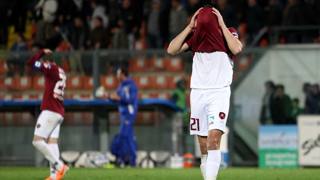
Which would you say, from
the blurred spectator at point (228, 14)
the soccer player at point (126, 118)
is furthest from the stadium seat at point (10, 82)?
the blurred spectator at point (228, 14)

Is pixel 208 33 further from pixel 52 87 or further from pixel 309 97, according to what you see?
pixel 309 97

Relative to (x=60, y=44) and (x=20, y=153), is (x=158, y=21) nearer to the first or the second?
(x=60, y=44)

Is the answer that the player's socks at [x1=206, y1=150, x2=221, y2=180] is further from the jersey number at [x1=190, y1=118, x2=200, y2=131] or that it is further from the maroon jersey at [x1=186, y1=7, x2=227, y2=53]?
the maroon jersey at [x1=186, y1=7, x2=227, y2=53]

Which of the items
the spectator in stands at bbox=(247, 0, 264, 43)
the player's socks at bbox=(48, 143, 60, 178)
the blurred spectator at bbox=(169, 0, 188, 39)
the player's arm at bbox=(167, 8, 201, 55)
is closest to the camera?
the player's arm at bbox=(167, 8, 201, 55)

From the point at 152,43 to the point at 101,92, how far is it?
392cm

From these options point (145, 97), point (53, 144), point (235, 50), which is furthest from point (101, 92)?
point (235, 50)

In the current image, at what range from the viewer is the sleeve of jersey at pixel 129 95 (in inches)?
929

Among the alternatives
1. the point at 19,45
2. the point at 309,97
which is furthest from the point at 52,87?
the point at 19,45

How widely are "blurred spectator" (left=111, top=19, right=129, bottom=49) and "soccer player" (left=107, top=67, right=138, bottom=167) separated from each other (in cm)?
377

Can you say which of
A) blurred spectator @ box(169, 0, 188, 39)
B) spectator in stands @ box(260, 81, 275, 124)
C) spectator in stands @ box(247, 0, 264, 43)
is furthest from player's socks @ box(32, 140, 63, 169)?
spectator in stands @ box(247, 0, 264, 43)

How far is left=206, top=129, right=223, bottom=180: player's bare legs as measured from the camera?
11.7 meters

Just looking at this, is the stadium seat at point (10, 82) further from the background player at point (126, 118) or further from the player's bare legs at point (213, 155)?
the player's bare legs at point (213, 155)

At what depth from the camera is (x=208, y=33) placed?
39.4 feet

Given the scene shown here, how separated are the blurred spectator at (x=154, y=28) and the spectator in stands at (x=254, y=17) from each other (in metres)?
2.72
